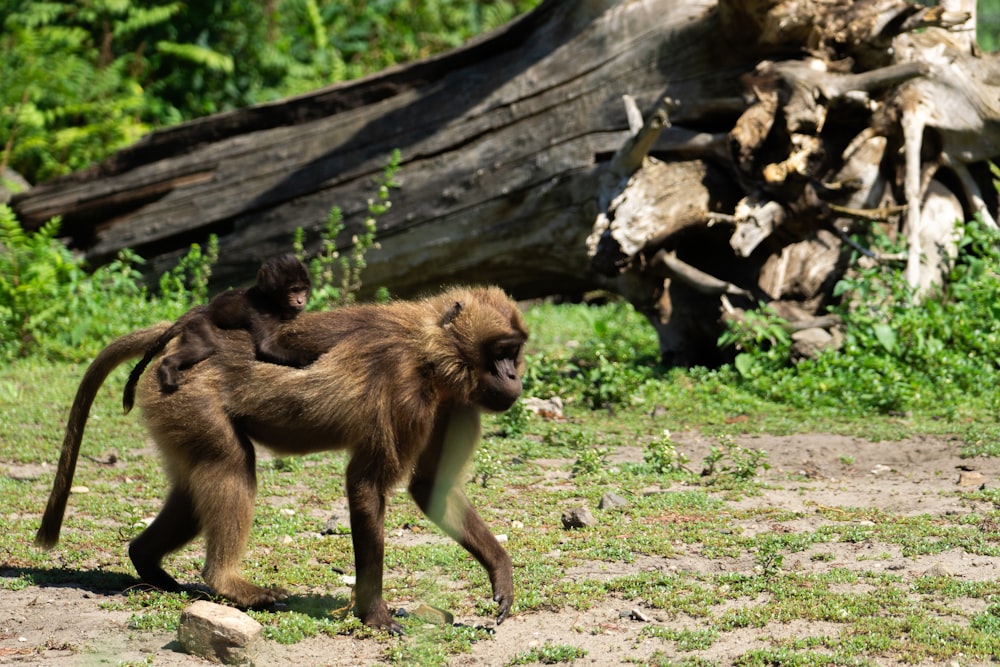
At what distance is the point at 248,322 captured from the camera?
237 inches

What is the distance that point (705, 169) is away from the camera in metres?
10.5

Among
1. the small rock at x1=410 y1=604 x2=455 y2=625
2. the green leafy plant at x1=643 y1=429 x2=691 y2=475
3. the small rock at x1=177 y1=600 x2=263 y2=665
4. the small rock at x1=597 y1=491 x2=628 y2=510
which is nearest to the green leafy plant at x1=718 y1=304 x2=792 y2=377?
Result: the green leafy plant at x1=643 y1=429 x2=691 y2=475

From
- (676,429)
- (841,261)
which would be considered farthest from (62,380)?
(841,261)

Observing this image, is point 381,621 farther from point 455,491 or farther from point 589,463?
point 589,463

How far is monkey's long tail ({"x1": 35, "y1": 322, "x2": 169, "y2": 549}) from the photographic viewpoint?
5.99 m

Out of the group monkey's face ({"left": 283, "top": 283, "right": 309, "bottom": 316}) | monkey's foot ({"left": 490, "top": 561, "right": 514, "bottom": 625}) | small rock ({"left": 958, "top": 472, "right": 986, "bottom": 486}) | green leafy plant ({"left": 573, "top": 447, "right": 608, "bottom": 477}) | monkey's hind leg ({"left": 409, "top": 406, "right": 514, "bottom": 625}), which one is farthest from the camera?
green leafy plant ({"left": 573, "top": 447, "right": 608, "bottom": 477})

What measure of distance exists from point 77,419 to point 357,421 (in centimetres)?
169

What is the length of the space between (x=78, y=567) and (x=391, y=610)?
6.21 feet

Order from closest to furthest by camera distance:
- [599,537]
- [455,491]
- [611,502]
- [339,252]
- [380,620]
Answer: [380,620]
[455,491]
[599,537]
[611,502]
[339,252]

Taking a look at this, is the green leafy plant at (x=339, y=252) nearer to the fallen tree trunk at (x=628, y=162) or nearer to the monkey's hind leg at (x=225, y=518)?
the fallen tree trunk at (x=628, y=162)

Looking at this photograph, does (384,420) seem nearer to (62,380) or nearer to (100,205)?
(62,380)

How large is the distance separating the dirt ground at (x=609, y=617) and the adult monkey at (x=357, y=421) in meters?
0.31

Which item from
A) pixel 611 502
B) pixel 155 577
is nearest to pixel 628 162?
pixel 611 502

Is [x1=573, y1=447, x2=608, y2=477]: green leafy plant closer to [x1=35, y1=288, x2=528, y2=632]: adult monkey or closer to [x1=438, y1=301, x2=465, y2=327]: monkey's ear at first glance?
[x1=35, y1=288, x2=528, y2=632]: adult monkey
